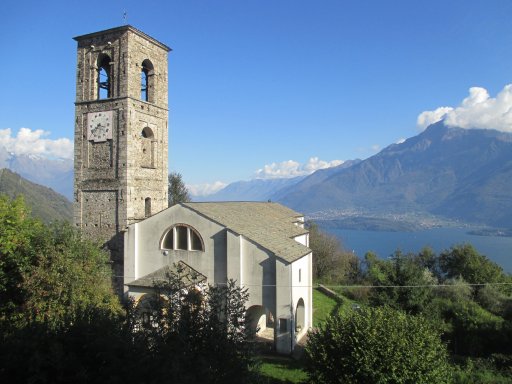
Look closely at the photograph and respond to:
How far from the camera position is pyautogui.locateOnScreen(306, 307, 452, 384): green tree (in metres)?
12.4

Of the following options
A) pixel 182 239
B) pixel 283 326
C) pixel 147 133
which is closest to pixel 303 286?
pixel 283 326

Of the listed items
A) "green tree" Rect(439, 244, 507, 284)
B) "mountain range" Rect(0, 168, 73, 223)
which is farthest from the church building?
"mountain range" Rect(0, 168, 73, 223)

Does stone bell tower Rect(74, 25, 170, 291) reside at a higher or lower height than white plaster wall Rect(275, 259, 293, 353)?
higher

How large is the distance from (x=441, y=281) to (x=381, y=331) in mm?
30205

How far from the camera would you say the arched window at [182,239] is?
21.4m

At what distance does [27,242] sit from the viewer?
1700cm

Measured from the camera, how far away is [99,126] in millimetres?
25922

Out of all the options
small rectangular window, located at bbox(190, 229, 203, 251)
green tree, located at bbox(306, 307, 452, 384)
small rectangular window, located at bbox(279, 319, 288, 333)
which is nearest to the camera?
green tree, located at bbox(306, 307, 452, 384)

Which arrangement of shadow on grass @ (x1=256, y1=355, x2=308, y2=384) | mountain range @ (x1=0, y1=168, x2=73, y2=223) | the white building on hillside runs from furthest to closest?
mountain range @ (x1=0, y1=168, x2=73, y2=223) → the white building on hillside → shadow on grass @ (x1=256, y1=355, x2=308, y2=384)

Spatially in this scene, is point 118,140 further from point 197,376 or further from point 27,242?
point 197,376

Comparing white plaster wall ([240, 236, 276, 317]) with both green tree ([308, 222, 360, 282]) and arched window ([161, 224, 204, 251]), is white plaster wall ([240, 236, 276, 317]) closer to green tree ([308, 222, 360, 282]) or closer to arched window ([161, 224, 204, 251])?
arched window ([161, 224, 204, 251])

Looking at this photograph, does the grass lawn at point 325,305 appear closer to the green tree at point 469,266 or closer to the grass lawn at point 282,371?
the grass lawn at point 282,371

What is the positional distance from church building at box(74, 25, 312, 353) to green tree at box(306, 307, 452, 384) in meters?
5.64

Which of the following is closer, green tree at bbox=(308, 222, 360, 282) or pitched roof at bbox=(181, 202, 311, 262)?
pitched roof at bbox=(181, 202, 311, 262)
